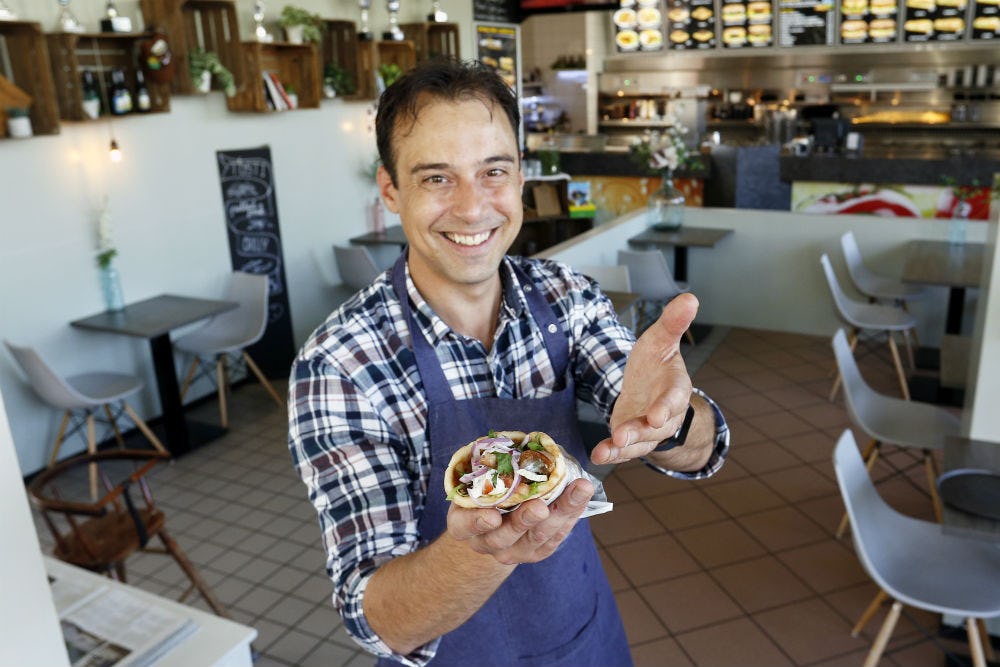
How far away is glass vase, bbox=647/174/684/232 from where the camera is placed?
6699 mm

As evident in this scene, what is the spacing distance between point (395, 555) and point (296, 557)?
2.74 m

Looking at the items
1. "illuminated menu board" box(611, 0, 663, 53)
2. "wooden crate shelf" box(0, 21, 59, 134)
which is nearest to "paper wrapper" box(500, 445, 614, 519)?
"wooden crate shelf" box(0, 21, 59, 134)

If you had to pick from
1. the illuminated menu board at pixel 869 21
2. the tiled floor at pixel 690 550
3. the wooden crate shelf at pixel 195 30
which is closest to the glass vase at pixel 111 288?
the tiled floor at pixel 690 550

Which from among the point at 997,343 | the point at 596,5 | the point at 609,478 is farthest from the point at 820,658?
the point at 596,5

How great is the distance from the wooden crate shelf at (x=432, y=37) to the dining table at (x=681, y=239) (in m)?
2.31

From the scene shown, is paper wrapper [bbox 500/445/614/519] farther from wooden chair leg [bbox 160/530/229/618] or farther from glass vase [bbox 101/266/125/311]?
glass vase [bbox 101/266/125/311]

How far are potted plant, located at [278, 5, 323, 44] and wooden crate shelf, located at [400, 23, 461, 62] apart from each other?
51.9 inches

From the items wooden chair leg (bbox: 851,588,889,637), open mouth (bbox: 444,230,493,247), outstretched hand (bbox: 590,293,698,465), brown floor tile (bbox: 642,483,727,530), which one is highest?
open mouth (bbox: 444,230,493,247)

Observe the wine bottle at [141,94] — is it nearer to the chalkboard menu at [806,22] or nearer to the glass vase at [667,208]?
the glass vase at [667,208]

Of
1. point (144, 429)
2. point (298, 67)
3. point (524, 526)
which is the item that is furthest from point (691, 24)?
point (524, 526)

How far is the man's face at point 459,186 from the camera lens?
1338 mm

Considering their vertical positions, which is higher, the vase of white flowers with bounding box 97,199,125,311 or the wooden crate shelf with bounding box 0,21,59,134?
the wooden crate shelf with bounding box 0,21,59,134

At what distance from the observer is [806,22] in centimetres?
902

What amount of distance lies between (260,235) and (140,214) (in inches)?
38.0
